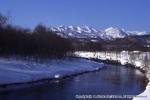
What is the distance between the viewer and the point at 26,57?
2231 inches

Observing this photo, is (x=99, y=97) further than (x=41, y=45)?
No

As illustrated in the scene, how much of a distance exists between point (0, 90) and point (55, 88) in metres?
4.58

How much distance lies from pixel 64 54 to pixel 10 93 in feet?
152

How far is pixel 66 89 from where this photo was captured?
31500 mm

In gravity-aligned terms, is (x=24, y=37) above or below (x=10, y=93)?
above

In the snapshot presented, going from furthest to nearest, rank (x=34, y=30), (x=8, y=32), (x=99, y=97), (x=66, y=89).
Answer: (x=34, y=30)
(x=8, y=32)
(x=66, y=89)
(x=99, y=97)

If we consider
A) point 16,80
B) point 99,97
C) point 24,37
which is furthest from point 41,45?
point 99,97

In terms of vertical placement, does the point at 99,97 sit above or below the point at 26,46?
below

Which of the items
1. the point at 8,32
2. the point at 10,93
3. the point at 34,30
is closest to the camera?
the point at 10,93

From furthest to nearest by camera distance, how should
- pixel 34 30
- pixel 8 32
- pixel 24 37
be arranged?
pixel 34 30, pixel 24 37, pixel 8 32

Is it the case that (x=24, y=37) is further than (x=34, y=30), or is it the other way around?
(x=34, y=30)

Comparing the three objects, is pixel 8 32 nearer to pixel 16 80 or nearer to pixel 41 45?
pixel 41 45

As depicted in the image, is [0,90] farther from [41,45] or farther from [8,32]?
[41,45]

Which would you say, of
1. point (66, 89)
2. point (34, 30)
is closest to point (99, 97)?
point (66, 89)
